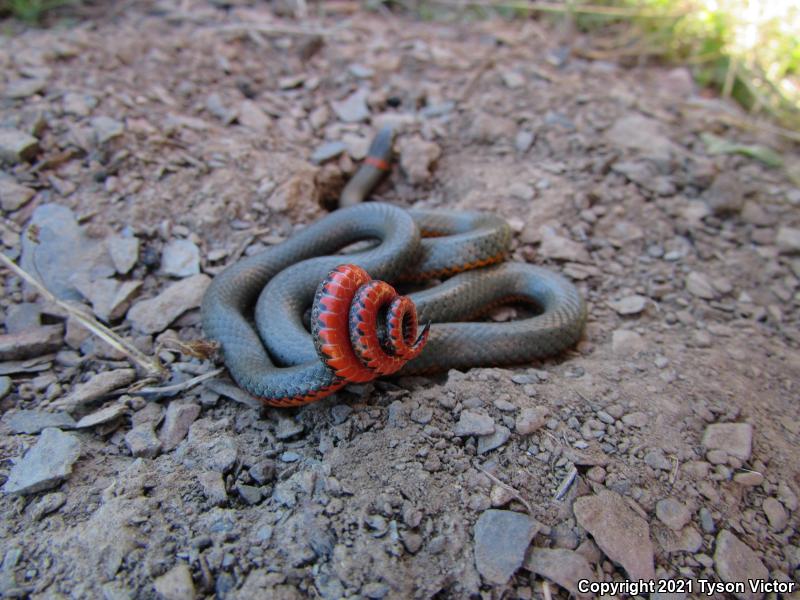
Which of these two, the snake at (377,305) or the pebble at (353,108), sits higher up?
the pebble at (353,108)

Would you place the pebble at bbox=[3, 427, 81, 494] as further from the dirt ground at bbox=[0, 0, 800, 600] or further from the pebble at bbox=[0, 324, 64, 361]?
the pebble at bbox=[0, 324, 64, 361]

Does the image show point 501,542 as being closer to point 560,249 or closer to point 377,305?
point 377,305

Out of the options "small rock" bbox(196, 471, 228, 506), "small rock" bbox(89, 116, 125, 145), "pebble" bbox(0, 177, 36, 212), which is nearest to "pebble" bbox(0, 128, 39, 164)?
"pebble" bbox(0, 177, 36, 212)

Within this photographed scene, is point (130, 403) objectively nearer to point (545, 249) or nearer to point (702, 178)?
point (545, 249)

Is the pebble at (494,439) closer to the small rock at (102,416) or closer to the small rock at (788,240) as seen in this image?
the small rock at (102,416)

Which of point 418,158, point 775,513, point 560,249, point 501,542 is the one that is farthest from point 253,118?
point 775,513

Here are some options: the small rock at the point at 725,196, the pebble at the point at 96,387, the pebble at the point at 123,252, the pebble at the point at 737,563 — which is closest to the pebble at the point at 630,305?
the small rock at the point at 725,196
